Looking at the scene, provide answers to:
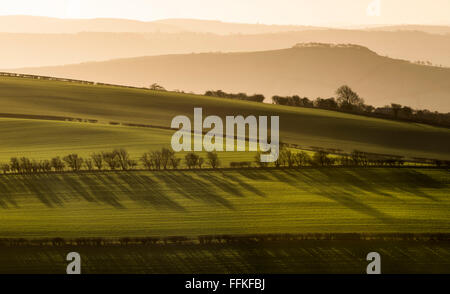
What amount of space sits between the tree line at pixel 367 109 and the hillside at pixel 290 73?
57.2 m

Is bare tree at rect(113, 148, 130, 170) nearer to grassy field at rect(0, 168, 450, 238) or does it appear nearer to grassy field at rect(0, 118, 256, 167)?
grassy field at rect(0, 168, 450, 238)

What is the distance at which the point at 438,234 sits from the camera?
35625mm

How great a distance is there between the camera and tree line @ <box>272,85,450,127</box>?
7312cm

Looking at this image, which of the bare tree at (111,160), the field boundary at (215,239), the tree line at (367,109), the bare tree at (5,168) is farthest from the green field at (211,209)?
the tree line at (367,109)

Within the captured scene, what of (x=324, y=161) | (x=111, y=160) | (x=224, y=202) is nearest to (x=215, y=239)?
(x=224, y=202)

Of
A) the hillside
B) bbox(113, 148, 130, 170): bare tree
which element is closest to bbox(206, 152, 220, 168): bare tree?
bbox(113, 148, 130, 170): bare tree

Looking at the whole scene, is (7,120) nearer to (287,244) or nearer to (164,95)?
(164,95)

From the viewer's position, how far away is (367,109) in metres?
77.4

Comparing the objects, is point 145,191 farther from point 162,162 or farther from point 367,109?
point 367,109

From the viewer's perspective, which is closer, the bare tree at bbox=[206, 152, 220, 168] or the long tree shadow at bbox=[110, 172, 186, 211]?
A: the long tree shadow at bbox=[110, 172, 186, 211]

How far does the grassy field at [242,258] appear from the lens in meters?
32.0

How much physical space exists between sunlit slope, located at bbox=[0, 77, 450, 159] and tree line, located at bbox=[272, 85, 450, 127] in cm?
267
